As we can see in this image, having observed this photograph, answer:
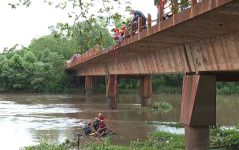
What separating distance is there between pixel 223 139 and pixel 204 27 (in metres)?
6.63

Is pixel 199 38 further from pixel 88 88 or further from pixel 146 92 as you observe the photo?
pixel 88 88

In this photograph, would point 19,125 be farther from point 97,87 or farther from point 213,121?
point 97,87

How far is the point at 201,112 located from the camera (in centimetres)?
1462

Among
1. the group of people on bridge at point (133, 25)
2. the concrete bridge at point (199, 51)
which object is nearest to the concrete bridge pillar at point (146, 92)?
the group of people on bridge at point (133, 25)

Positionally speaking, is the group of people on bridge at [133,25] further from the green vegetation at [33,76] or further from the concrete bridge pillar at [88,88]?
the green vegetation at [33,76]

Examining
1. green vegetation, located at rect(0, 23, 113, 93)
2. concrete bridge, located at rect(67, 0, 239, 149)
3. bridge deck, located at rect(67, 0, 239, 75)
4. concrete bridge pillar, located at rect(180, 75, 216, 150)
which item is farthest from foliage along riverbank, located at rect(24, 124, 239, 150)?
green vegetation, located at rect(0, 23, 113, 93)

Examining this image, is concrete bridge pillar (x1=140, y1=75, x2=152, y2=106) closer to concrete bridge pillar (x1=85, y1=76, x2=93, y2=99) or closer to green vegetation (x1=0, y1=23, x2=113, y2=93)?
concrete bridge pillar (x1=85, y1=76, x2=93, y2=99)

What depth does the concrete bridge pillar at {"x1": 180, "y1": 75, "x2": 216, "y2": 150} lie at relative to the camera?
14539mm

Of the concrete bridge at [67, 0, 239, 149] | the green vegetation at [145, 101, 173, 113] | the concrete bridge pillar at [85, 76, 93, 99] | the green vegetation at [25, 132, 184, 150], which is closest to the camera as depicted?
the concrete bridge at [67, 0, 239, 149]

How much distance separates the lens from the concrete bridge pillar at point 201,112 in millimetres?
14539

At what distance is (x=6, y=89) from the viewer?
2469 inches

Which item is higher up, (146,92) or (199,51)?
(199,51)

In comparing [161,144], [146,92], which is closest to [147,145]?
[161,144]

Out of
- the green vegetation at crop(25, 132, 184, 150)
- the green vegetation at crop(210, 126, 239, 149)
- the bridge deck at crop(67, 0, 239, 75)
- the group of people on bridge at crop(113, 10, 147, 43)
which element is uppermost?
the group of people on bridge at crop(113, 10, 147, 43)
